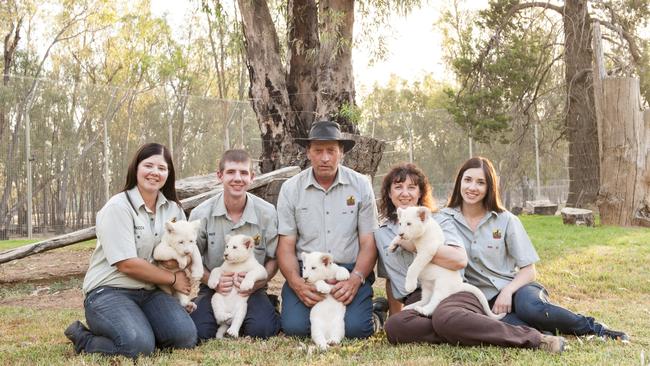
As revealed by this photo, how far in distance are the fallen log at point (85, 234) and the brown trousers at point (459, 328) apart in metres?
3.92

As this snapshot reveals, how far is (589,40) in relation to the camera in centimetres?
1644

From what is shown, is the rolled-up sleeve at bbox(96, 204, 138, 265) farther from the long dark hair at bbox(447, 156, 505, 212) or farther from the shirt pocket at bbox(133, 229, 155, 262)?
the long dark hair at bbox(447, 156, 505, 212)

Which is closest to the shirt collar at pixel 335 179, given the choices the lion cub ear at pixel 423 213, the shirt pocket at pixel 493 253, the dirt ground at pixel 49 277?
the lion cub ear at pixel 423 213

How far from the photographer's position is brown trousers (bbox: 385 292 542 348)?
164 inches

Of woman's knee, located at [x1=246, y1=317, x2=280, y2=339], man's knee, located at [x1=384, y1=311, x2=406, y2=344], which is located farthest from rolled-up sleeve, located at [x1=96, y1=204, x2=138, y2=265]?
man's knee, located at [x1=384, y1=311, x2=406, y2=344]

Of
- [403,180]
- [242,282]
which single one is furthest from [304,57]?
[242,282]

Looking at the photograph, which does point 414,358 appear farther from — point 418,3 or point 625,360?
point 418,3

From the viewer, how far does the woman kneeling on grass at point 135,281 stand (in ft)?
14.5

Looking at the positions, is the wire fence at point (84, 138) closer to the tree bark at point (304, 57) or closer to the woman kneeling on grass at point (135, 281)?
the tree bark at point (304, 57)

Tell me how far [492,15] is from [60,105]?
1206 centimetres

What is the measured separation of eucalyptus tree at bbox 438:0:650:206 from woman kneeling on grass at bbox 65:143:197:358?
1329 centimetres

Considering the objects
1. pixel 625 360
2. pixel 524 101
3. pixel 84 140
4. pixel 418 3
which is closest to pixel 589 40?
pixel 524 101

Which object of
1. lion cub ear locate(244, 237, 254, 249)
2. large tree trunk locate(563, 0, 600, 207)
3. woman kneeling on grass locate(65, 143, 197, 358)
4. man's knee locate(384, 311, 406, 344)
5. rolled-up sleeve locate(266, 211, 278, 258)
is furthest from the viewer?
large tree trunk locate(563, 0, 600, 207)

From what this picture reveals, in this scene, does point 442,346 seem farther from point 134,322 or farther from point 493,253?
point 134,322
